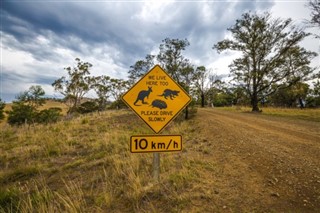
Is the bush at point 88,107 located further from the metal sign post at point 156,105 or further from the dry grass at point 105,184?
the metal sign post at point 156,105

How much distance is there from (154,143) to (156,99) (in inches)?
32.1

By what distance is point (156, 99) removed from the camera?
3.51 m

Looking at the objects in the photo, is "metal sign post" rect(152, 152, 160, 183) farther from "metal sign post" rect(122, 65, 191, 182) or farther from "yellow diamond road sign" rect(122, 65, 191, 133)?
"yellow diamond road sign" rect(122, 65, 191, 133)

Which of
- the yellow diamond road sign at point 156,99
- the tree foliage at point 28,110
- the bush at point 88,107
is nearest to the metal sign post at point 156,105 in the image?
the yellow diamond road sign at point 156,99

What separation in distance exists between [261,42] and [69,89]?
111ft

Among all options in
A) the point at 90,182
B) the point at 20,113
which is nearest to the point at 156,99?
the point at 90,182

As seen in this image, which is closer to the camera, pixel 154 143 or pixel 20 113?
pixel 154 143

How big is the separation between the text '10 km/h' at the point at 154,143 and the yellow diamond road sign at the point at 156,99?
18 cm

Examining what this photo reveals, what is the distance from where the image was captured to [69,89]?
37312mm

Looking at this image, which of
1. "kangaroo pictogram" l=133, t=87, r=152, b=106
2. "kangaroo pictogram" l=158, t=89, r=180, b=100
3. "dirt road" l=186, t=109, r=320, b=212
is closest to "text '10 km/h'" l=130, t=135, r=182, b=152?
"kangaroo pictogram" l=133, t=87, r=152, b=106

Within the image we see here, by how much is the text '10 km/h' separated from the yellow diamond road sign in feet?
0.59

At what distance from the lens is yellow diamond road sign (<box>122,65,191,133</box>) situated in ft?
11.4

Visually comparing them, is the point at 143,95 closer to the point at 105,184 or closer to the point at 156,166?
the point at 156,166

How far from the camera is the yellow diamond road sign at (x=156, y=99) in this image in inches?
137
